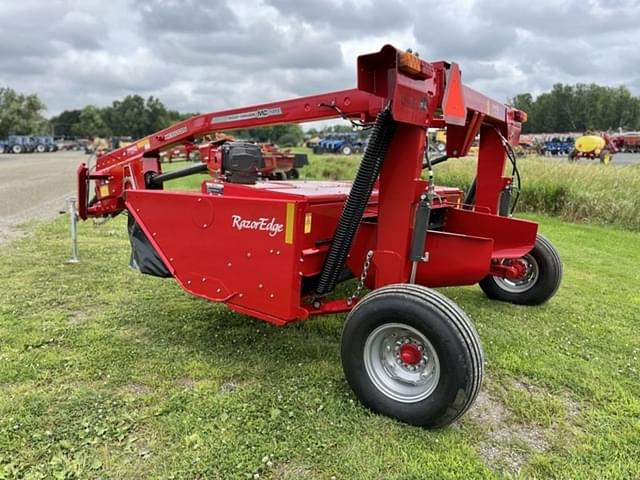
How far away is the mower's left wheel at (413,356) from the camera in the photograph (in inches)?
109

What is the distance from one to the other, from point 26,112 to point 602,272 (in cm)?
7538

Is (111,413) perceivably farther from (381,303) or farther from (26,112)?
(26,112)

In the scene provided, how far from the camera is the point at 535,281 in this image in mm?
5180

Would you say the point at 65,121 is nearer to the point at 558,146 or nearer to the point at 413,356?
the point at 558,146

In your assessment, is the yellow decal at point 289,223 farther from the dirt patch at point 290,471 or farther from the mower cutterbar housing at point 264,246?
the dirt patch at point 290,471

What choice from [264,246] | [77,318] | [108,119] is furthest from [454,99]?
[108,119]

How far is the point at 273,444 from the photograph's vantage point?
280 cm

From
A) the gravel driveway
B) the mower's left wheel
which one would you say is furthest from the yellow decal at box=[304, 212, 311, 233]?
the gravel driveway

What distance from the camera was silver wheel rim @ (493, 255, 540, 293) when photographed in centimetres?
516

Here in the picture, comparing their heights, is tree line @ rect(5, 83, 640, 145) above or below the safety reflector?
above

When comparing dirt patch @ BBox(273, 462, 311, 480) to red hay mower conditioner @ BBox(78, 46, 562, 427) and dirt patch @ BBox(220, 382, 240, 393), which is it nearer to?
red hay mower conditioner @ BBox(78, 46, 562, 427)

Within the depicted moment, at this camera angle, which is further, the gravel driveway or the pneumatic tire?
the gravel driveway

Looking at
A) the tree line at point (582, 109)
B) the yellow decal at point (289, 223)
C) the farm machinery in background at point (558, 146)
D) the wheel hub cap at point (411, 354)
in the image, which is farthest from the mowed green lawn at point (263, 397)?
the tree line at point (582, 109)

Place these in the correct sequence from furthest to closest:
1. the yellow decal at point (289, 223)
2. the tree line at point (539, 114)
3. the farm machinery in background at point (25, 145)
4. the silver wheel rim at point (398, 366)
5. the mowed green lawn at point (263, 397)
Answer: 1. the tree line at point (539, 114)
2. the farm machinery in background at point (25, 145)
3. the yellow decal at point (289, 223)
4. the silver wheel rim at point (398, 366)
5. the mowed green lawn at point (263, 397)
